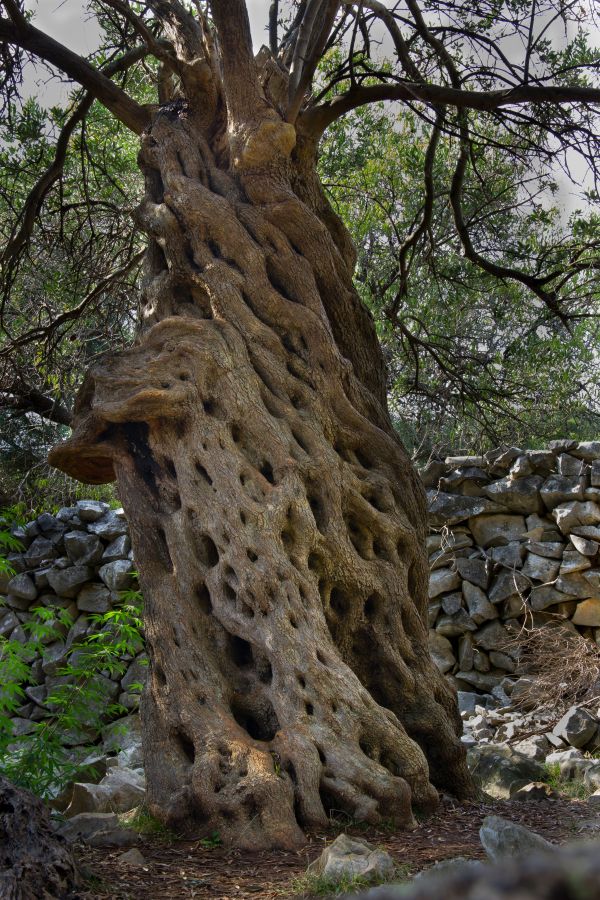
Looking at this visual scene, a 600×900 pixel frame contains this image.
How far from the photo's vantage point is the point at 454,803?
4410 millimetres

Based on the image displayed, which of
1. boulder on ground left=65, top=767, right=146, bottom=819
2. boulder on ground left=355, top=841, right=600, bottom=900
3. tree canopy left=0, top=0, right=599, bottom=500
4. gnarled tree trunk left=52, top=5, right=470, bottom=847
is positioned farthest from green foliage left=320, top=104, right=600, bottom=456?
boulder on ground left=355, top=841, right=600, bottom=900

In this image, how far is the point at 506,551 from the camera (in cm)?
864

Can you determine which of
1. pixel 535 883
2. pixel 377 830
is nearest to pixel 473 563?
pixel 377 830

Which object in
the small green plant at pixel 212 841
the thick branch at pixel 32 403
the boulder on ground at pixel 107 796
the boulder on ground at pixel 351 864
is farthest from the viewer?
the thick branch at pixel 32 403

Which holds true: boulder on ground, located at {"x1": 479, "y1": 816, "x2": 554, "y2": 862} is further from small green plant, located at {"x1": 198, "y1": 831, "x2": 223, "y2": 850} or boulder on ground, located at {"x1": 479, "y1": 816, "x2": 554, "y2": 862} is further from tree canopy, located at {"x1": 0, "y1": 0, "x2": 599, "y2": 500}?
tree canopy, located at {"x1": 0, "y1": 0, "x2": 599, "y2": 500}

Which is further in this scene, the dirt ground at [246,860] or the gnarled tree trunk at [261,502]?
the gnarled tree trunk at [261,502]

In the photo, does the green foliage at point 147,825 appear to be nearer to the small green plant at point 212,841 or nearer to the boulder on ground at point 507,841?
the small green plant at point 212,841

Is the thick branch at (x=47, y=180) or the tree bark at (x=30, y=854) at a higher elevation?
the thick branch at (x=47, y=180)

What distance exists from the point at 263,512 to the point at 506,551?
4993mm

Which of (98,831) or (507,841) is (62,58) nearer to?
(98,831)

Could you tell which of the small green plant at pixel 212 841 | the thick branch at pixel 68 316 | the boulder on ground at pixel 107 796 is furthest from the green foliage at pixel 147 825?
the thick branch at pixel 68 316

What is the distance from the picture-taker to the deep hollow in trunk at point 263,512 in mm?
3801

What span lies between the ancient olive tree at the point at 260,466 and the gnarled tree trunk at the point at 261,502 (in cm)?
1

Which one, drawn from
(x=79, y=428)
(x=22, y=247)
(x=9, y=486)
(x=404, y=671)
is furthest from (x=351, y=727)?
(x=9, y=486)
